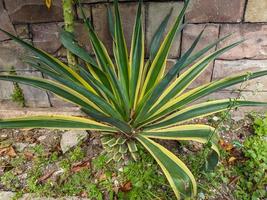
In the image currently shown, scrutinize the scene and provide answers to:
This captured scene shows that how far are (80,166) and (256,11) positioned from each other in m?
1.32

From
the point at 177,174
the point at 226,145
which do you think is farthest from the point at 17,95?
the point at 226,145

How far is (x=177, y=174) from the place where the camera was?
1.28 metres

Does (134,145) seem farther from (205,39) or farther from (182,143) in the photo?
(205,39)

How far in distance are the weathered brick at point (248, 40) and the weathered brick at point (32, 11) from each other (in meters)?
0.99

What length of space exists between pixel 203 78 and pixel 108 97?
29.3 inches

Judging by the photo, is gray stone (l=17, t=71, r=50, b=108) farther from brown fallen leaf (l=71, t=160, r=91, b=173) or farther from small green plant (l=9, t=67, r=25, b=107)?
brown fallen leaf (l=71, t=160, r=91, b=173)

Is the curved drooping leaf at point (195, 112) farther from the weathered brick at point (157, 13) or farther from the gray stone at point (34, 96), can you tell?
the gray stone at point (34, 96)

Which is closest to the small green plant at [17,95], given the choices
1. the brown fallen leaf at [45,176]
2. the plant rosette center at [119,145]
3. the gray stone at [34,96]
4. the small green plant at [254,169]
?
Answer: the gray stone at [34,96]

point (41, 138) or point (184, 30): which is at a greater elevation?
point (184, 30)

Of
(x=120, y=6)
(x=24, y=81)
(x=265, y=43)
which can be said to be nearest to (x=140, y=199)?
(x=24, y=81)

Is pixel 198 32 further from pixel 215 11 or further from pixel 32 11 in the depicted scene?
pixel 32 11

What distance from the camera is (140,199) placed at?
1448mm

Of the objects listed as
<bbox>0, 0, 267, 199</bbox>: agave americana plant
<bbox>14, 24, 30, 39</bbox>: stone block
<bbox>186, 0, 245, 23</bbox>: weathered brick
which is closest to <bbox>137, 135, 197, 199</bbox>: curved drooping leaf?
<bbox>0, 0, 267, 199</bbox>: agave americana plant

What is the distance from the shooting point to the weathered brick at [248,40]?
1.77 meters
